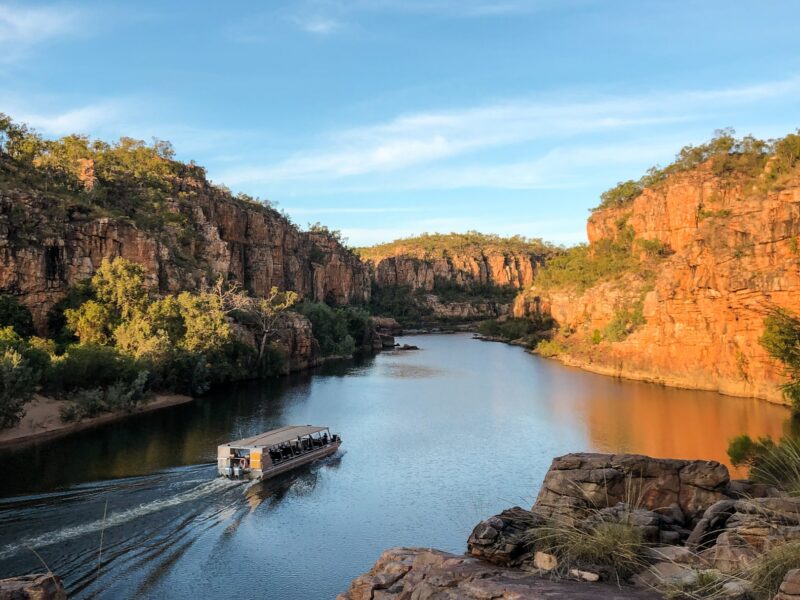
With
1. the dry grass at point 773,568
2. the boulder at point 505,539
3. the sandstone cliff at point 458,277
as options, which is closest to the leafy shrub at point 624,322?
the boulder at point 505,539

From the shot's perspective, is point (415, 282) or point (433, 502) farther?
point (415, 282)

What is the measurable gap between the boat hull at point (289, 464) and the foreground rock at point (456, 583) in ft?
47.3

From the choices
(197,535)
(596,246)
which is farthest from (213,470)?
(596,246)

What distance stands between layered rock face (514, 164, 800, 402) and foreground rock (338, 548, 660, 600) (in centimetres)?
4036

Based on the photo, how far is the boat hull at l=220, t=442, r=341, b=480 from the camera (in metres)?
25.5

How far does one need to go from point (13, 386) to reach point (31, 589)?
22.3 metres

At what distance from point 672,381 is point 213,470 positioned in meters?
42.0

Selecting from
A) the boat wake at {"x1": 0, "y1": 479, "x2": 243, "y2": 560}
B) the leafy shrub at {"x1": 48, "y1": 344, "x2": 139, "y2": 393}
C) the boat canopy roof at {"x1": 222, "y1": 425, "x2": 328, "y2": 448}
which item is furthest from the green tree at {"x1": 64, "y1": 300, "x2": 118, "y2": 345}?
the boat wake at {"x1": 0, "y1": 479, "x2": 243, "y2": 560}

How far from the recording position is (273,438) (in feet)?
93.0

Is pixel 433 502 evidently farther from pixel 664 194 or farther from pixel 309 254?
pixel 309 254

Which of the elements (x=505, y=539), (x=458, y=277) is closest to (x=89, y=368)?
(x=505, y=539)

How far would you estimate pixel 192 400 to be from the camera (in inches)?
1817

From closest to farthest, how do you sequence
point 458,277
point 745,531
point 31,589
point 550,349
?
point 745,531 < point 31,589 < point 550,349 < point 458,277

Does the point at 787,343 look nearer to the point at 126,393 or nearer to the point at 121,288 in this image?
the point at 126,393
